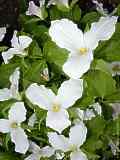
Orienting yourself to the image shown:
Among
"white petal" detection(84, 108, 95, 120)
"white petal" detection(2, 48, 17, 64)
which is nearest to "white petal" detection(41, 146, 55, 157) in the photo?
"white petal" detection(84, 108, 95, 120)

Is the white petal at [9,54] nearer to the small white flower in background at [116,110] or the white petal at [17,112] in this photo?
the white petal at [17,112]

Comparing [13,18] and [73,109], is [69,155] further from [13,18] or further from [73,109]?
[13,18]

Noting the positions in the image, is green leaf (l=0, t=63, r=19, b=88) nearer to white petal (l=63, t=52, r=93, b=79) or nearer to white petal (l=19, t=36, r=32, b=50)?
white petal (l=19, t=36, r=32, b=50)

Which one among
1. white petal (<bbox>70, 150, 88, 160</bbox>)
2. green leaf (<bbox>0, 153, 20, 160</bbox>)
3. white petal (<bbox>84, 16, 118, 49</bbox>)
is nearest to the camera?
white petal (<bbox>84, 16, 118, 49</bbox>)

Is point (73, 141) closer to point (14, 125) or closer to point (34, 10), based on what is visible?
point (14, 125)

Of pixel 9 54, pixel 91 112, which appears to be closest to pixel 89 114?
pixel 91 112

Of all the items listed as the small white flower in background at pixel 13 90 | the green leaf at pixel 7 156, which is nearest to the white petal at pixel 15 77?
the small white flower in background at pixel 13 90
